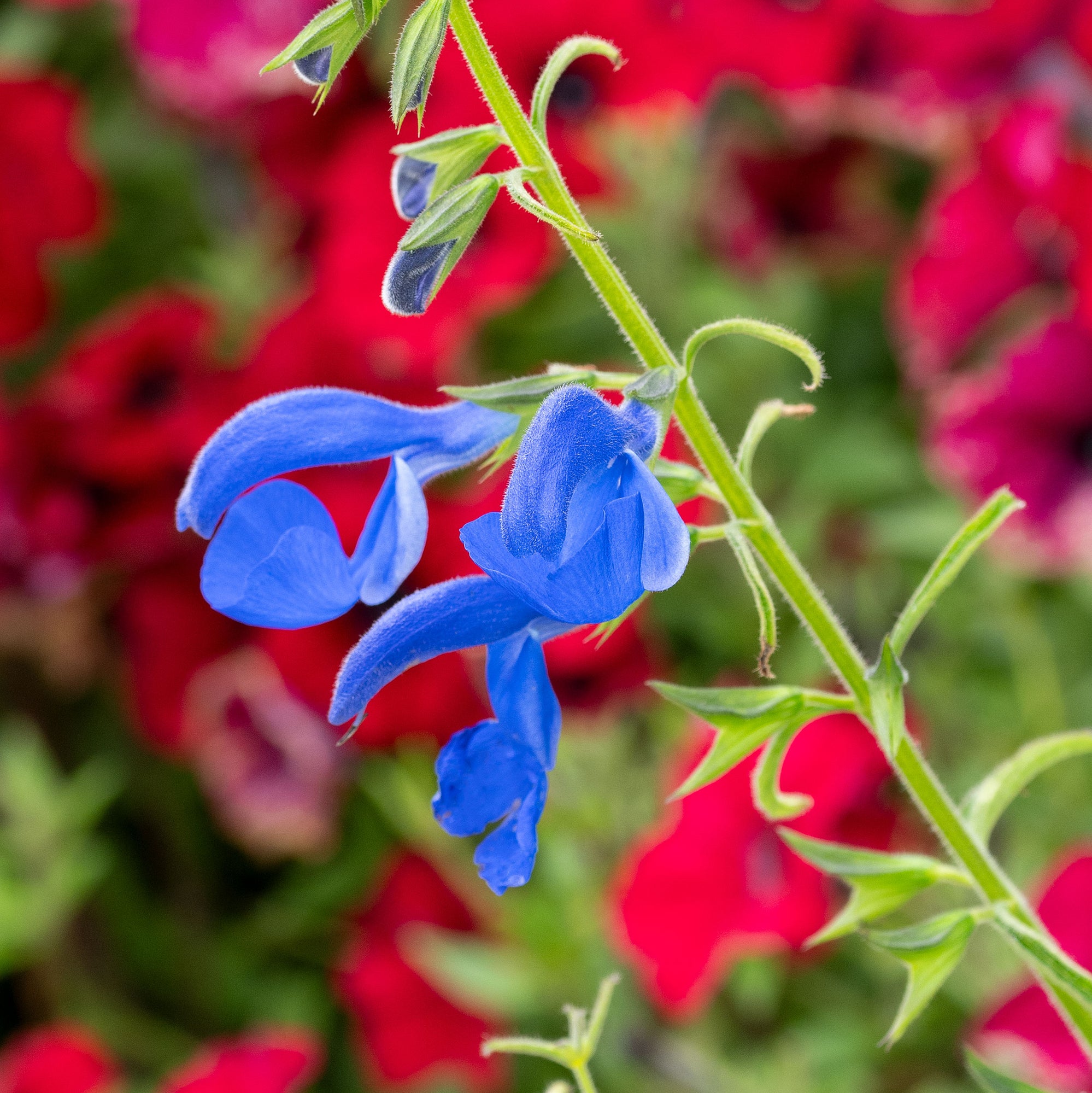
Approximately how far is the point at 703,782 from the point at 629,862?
0.48 m

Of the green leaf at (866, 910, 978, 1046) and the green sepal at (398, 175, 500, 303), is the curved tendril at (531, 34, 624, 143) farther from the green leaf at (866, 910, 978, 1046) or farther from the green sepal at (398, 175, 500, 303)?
the green leaf at (866, 910, 978, 1046)

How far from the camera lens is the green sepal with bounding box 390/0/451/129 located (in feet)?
0.93

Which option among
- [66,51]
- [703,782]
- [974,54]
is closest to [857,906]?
[703,782]

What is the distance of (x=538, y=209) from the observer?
10.2 inches

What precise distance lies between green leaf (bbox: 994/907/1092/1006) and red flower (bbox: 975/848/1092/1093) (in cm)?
29

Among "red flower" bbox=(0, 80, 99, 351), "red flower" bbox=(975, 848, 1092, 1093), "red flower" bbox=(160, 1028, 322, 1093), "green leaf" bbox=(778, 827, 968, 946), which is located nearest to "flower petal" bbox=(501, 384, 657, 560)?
"green leaf" bbox=(778, 827, 968, 946)

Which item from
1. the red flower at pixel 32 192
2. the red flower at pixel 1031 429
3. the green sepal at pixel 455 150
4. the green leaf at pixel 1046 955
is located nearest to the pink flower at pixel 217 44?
the red flower at pixel 32 192

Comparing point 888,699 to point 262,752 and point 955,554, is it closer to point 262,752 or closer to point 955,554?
point 955,554

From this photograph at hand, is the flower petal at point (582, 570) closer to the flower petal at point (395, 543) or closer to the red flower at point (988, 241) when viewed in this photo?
the flower petal at point (395, 543)

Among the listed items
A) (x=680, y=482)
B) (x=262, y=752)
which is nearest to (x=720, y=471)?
(x=680, y=482)

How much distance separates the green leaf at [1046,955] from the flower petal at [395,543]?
15 cm

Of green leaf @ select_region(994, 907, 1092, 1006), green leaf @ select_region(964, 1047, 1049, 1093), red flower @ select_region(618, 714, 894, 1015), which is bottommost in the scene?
red flower @ select_region(618, 714, 894, 1015)

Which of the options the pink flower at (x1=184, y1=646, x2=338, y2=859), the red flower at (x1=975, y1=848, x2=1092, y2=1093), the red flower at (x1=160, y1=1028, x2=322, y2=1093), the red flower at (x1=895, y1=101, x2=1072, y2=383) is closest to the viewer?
the red flower at (x1=975, y1=848, x2=1092, y2=1093)

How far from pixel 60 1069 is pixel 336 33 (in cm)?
64
